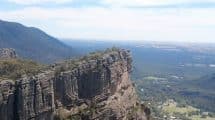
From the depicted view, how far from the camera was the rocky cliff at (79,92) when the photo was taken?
2699 inches

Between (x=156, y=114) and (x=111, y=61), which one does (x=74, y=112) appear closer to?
(x=111, y=61)

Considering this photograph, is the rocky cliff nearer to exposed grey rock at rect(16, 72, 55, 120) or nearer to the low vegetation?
exposed grey rock at rect(16, 72, 55, 120)

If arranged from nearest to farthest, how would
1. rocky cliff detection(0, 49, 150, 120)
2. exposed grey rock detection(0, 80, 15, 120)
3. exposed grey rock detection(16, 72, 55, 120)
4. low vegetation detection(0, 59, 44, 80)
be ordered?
exposed grey rock detection(0, 80, 15, 120)
exposed grey rock detection(16, 72, 55, 120)
rocky cliff detection(0, 49, 150, 120)
low vegetation detection(0, 59, 44, 80)

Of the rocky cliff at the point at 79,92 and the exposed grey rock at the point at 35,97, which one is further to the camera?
the rocky cliff at the point at 79,92

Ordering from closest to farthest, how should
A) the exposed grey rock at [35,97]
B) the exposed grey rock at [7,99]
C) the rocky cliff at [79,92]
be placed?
1. the exposed grey rock at [7,99]
2. the exposed grey rock at [35,97]
3. the rocky cliff at [79,92]

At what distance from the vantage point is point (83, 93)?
8319 cm

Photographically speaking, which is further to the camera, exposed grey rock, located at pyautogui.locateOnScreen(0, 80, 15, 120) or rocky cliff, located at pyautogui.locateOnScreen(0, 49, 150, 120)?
rocky cliff, located at pyautogui.locateOnScreen(0, 49, 150, 120)

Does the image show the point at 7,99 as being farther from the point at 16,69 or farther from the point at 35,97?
the point at 16,69

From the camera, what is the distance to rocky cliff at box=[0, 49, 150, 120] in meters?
68.6

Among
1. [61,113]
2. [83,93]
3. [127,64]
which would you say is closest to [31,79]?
[61,113]

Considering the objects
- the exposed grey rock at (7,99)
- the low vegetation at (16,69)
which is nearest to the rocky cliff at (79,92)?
the exposed grey rock at (7,99)

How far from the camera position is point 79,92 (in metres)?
82.6

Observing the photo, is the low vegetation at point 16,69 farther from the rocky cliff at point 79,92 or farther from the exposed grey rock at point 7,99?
the exposed grey rock at point 7,99

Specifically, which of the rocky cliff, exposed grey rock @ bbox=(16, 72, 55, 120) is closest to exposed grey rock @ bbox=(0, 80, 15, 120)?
the rocky cliff
